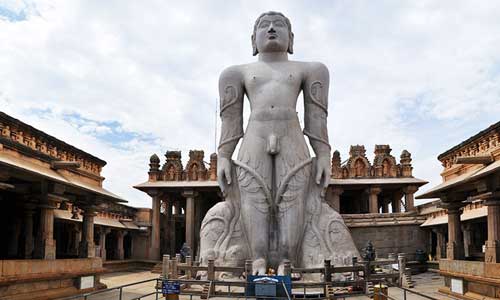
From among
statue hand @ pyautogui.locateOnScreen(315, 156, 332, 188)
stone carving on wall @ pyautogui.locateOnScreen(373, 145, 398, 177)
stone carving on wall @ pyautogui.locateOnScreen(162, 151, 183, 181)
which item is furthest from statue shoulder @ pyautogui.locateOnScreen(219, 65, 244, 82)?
stone carving on wall @ pyautogui.locateOnScreen(373, 145, 398, 177)

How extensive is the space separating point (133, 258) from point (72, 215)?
951cm

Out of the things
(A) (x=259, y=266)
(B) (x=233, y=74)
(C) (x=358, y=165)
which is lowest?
(A) (x=259, y=266)

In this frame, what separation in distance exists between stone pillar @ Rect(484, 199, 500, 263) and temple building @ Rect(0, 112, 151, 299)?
12.6 metres

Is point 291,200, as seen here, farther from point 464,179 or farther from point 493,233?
point 493,233

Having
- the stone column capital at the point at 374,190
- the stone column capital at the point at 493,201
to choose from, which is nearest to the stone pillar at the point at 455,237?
the stone column capital at the point at 493,201

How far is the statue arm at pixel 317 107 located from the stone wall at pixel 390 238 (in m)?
12.2

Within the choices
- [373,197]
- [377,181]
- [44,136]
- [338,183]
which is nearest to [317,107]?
[44,136]

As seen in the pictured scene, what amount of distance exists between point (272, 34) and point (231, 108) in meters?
2.77

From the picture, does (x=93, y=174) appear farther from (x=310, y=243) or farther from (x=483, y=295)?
(x=483, y=295)

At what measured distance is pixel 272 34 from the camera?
16.7 metres

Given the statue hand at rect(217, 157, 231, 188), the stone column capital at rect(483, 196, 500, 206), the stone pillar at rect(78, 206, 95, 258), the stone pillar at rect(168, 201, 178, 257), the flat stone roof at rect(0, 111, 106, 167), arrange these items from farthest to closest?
the stone pillar at rect(168, 201, 178, 257) → the stone pillar at rect(78, 206, 95, 258) → the flat stone roof at rect(0, 111, 106, 167) → the statue hand at rect(217, 157, 231, 188) → the stone column capital at rect(483, 196, 500, 206)

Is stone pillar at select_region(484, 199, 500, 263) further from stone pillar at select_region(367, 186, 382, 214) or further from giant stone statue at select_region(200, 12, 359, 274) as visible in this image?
stone pillar at select_region(367, 186, 382, 214)

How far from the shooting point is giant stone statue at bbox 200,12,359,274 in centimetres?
1538

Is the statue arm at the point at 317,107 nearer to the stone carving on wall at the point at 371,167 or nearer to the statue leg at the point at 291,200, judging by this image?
the statue leg at the point at 291,200
